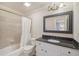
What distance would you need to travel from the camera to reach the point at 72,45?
4.00 ft

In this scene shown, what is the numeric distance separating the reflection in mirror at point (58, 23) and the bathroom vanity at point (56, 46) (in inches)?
6.3

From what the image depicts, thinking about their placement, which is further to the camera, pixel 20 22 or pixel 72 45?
pixel 20 22

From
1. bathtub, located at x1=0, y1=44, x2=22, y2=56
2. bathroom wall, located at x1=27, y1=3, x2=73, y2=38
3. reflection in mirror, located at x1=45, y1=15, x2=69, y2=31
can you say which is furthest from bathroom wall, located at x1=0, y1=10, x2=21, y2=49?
reflection in mirror, located at x1=45, y1=15, x2=69, y2=31

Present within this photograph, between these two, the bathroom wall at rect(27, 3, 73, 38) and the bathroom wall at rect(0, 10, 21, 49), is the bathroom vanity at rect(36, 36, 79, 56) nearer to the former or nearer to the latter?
the bathroom wall at rect(27, 3, 73, 38)

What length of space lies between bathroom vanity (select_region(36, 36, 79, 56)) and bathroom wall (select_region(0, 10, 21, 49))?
0.39m

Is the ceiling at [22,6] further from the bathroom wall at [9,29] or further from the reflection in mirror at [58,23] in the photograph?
the reflection in mirror at [58,23]

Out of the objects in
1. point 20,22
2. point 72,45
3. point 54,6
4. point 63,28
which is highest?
point 54,6

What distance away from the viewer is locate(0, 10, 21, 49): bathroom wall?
1.26 meters

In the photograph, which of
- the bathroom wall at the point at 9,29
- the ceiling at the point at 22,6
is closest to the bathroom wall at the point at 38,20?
the ceiling at the point at 22,6

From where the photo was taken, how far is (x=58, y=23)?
1.32 metres

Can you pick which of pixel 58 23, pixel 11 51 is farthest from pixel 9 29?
pixel 58 23

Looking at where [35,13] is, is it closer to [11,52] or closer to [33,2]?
[33,2]

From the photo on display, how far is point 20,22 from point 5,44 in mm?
438

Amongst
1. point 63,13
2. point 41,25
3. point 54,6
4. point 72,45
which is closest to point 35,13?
point 41,25
